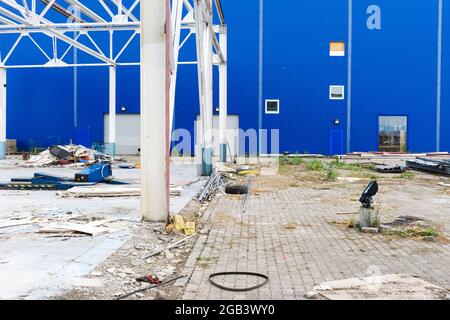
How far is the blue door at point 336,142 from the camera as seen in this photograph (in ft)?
94.5

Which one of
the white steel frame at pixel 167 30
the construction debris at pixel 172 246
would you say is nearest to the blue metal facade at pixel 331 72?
the white steel frame at pixel 167 30

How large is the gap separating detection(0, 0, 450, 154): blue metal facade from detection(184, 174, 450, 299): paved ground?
17847mm

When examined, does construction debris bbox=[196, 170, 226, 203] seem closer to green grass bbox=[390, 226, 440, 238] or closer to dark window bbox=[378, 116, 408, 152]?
→ green grass bbox=[390, 226, 440, 238]

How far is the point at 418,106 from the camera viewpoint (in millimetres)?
28828

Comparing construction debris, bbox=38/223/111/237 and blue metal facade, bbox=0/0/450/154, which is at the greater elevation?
blue metal facade, bbox=0/0/450/154

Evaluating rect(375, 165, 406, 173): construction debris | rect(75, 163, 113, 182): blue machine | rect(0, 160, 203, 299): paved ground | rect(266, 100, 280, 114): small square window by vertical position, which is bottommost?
rect(0, 160, 203, 299): paved ground

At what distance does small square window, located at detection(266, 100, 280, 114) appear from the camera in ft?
95.4

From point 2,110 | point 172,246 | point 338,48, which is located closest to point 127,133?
point 2,110

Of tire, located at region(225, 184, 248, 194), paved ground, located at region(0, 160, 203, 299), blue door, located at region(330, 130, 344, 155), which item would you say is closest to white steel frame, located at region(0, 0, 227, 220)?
paved ground, located at region(0, 160, 203, 299)

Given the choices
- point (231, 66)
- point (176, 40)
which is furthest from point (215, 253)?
point (231, 66)

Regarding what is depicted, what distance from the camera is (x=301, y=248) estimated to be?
6762mm

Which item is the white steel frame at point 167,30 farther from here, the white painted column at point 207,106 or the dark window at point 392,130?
the dark window at point 392,130

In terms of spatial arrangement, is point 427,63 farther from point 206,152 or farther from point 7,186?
point 7,186

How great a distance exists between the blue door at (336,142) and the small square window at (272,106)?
3.42 metres
